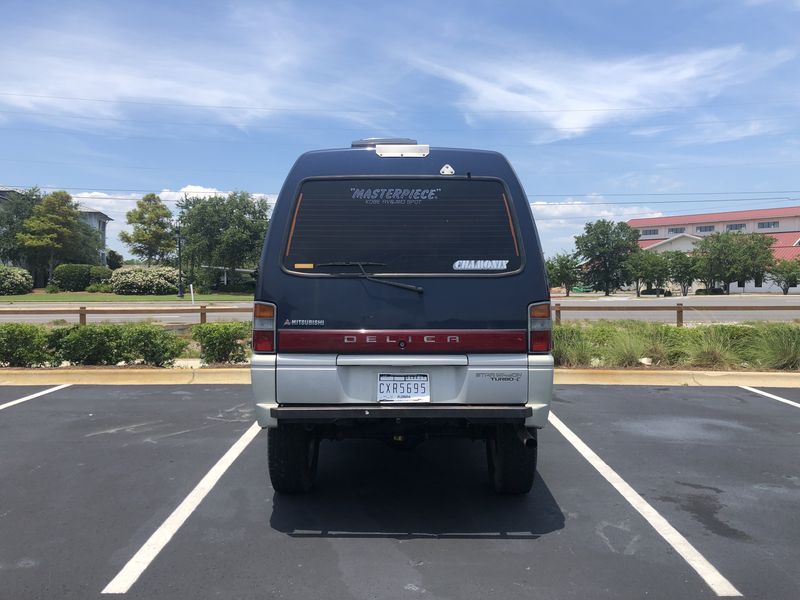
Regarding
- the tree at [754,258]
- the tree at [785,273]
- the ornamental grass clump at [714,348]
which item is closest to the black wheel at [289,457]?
the ornamental grass clump at [714,348]

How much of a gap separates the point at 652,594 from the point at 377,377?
1890 millimetres

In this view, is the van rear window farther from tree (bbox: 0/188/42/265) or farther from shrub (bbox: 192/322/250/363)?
tree (bbox: 0/188/42/265)

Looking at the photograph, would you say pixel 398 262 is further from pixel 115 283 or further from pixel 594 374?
pixel 115 283

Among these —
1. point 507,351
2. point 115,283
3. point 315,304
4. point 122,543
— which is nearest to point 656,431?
point 507,351

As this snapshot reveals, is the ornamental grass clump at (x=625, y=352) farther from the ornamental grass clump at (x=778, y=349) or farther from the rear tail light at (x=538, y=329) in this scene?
the rear tail light at (x=538, y=329)

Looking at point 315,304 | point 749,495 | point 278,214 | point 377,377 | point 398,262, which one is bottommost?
point 749,495

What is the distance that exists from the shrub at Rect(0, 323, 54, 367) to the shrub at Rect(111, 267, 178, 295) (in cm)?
4035

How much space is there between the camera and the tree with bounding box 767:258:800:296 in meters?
60.9

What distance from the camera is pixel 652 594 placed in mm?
3219

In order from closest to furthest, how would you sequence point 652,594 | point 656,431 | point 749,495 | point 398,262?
point 652,594
point 398,262
point 749,495
point 656,431

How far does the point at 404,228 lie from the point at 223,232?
5332 cm

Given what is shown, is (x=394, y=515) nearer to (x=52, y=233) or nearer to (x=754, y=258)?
(x=52, y=233)

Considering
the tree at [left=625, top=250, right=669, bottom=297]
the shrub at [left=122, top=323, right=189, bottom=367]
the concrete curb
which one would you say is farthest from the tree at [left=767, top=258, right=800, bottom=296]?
the shrub at [left=122, top=323, right=189, bottom=367]

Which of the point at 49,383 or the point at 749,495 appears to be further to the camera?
the point at 49,383
